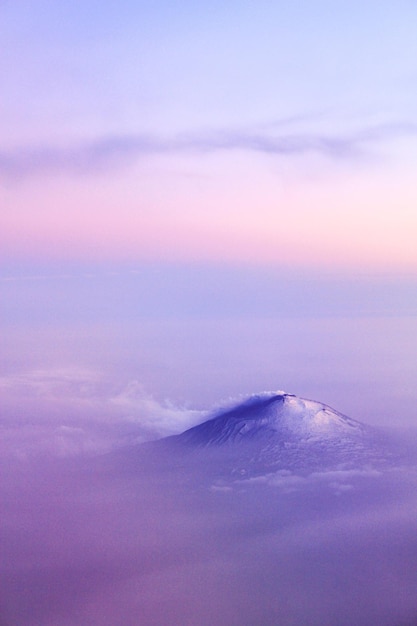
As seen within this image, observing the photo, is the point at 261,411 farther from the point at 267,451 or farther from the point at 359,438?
the point at 359,438

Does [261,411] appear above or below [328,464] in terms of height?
above

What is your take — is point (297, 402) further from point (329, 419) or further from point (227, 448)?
point (227, 448)

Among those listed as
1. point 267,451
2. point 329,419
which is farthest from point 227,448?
point 329,419

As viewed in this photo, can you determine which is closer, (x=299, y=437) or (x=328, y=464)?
(x=328, y=464)

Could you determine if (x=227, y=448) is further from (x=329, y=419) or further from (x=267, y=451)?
(x=329, y=419)

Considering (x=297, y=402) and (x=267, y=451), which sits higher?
(x=297, y=402)

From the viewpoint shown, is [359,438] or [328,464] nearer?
[328,464]

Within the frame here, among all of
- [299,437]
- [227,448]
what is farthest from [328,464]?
[227,448]
